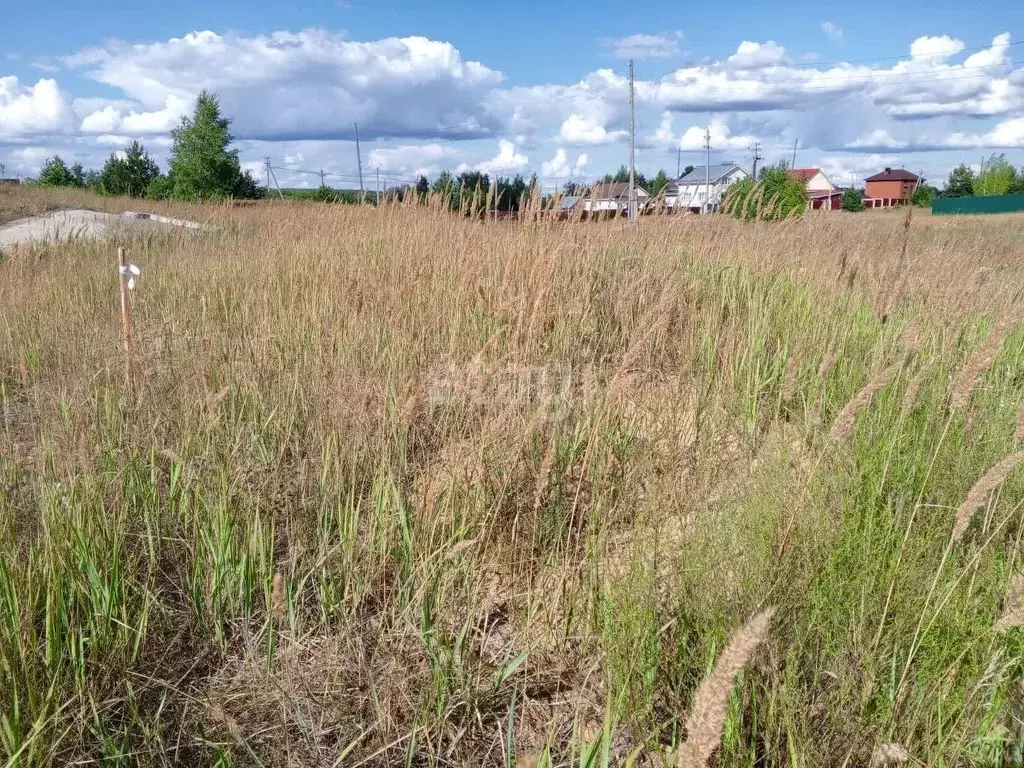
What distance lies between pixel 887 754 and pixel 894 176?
109 metres

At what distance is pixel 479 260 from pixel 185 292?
2.41 meters

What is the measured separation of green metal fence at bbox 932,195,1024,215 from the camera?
4628cm

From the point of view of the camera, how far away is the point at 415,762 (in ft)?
5.41

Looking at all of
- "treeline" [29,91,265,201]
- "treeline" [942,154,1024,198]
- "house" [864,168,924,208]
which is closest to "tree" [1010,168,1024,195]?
"treeline" [942,154,1024,198]

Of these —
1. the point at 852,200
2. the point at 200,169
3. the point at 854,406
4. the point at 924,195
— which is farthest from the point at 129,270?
the point at 924,195

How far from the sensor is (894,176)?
94.2 meters

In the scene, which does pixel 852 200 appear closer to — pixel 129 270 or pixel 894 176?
pixel 894 176

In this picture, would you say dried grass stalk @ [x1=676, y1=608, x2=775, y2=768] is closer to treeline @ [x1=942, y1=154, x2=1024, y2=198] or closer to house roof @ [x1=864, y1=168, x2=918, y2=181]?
treeline @ [x1=942, y1=154, x2=1024, y2=198]

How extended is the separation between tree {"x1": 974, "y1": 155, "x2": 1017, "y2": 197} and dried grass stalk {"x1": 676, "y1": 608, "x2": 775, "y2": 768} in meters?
78.7

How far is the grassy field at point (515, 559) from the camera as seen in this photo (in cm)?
154

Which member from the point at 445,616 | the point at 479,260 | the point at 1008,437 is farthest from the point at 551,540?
the point at 479,260

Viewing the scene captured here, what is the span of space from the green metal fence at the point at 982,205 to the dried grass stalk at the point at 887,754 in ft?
173

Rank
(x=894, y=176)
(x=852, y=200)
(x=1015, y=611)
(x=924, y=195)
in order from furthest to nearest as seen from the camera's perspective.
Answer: (x=894, y=176)
(x=924, y=195)
(x=852, y=200)
(x=1015, y=611)

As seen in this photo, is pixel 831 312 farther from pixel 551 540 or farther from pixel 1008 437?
pixel 551 540
